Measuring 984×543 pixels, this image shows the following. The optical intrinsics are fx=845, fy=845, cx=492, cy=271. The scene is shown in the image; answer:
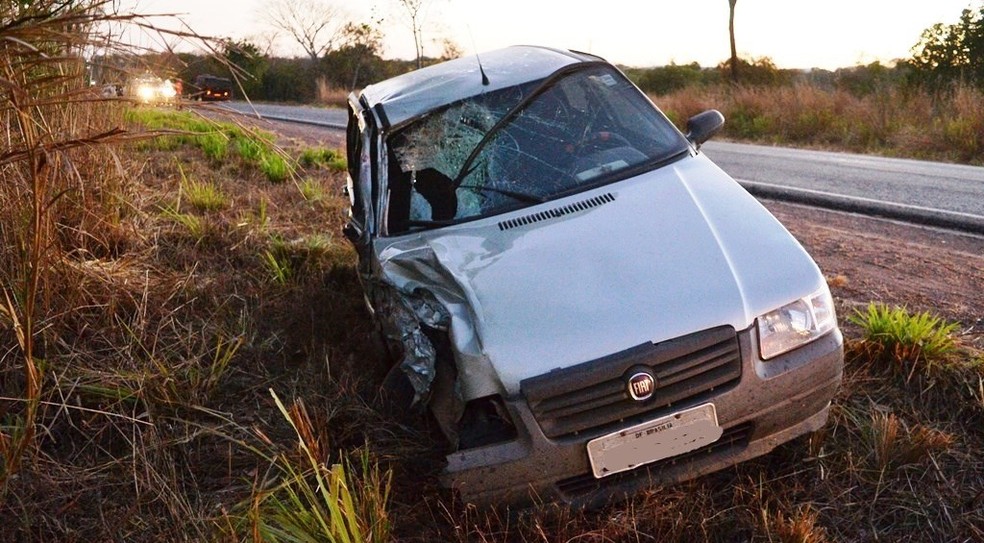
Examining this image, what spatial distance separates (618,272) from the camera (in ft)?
9.93

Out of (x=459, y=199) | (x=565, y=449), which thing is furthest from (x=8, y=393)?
(x=565, y=449)

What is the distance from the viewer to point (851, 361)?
12.2ft

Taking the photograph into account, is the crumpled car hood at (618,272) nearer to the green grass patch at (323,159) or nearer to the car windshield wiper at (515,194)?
the car windshield wiper at (515,194)

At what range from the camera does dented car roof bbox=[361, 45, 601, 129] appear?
4336 millimetres

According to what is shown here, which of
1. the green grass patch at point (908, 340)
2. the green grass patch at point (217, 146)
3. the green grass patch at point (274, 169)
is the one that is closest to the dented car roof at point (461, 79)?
the green grass patch at point (908, 340)

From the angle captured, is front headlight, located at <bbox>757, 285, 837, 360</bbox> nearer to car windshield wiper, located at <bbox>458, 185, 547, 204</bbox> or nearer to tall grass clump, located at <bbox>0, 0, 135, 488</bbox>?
car windshield wiper, located at <bbox>458, 185, 547, 204</bbox>

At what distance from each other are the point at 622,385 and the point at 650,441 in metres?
0.20

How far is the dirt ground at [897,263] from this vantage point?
4.43 meters

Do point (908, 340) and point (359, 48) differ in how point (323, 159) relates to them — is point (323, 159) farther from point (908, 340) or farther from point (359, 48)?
point (359, 48)

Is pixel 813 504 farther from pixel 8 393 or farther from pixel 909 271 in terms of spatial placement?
pixel 8 393

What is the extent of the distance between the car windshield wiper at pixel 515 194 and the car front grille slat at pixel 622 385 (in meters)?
1.20

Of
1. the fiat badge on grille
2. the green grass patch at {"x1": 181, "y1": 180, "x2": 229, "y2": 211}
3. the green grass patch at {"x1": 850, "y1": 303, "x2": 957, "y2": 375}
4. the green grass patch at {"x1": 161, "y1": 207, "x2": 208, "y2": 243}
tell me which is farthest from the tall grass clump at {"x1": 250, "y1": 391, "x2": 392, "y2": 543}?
the green grass patch at {"x1": 181, "y1": 180, "x2": 229, "y2": 211}

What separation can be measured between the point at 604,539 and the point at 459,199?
5.57 ft

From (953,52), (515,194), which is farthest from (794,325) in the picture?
(953,52)
